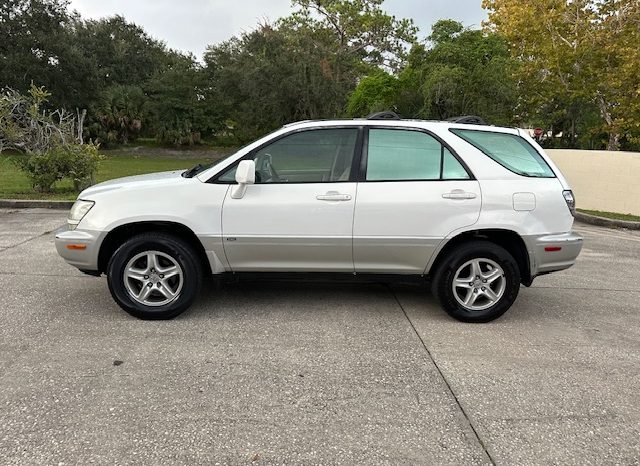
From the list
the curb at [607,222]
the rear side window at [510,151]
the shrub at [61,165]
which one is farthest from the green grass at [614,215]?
the shrub at [61,165]

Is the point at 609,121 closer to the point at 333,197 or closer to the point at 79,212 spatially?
the point at 333,197

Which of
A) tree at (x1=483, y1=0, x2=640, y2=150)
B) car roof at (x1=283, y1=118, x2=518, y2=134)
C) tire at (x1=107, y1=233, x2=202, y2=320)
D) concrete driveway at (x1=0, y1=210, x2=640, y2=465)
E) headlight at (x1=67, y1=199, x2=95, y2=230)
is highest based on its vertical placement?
tree at (x1=483, y1=0, x2=640, y2=150)

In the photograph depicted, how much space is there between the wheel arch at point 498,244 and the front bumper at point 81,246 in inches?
114

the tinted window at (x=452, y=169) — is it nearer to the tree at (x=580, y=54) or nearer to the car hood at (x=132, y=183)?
the car hood at (x=132, y=183)

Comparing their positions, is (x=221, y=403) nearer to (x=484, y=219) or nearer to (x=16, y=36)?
(x=484, y=219)

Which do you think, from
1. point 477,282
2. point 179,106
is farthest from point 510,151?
point 179,106

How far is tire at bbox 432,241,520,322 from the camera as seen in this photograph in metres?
4.31

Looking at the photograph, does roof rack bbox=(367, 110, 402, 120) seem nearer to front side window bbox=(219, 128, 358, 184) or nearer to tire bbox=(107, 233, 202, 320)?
front side window bbox=(219, 128, 358, 184)

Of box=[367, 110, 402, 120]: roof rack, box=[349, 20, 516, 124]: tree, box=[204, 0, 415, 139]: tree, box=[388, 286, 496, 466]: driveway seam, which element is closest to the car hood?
box=[367, 110, 402, 120]: roof rack

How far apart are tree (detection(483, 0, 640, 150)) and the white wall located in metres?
3.77

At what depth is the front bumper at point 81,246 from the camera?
4.21 m

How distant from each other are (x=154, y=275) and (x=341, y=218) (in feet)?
5.56

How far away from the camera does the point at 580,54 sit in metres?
15.6

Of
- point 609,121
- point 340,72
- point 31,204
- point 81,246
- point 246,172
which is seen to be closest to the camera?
point 246,172
